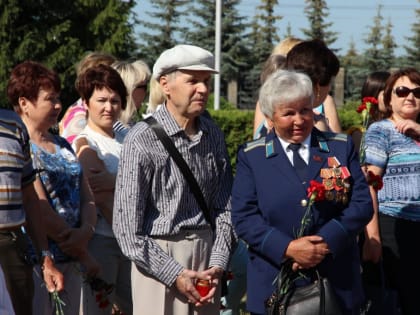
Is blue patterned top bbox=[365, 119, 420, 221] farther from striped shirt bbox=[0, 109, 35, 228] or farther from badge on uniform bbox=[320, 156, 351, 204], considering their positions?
striped shirt bbox=[0, 109, 35, 228]

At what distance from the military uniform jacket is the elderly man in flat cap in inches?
8.0

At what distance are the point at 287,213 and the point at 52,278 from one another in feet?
4.22

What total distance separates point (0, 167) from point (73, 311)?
1.30m

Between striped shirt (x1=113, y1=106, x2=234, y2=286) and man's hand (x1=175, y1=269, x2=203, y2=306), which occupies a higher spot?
striped shirt (x1=113, y1=106, x2=234, y2=286)

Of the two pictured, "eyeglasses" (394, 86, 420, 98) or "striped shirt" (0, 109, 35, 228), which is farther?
"eyeglasses" (394, 86, 420, 98)

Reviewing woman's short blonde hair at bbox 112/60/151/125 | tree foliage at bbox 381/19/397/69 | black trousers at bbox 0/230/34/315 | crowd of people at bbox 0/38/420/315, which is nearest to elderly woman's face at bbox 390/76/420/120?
crowd of people at bbox 0/38/420/315

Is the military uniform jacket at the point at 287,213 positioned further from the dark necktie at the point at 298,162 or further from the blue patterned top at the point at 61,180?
the blue patterned top at the point at 61,180

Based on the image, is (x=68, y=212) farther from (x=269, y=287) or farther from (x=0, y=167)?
(x=269, y=287)

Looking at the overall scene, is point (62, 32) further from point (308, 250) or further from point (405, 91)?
point (308, 250)

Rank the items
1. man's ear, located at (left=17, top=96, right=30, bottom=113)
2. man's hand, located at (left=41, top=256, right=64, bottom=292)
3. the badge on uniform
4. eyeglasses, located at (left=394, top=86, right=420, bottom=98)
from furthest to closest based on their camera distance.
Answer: eyeglasses, located at (left=394, top=86, right=420, bottom=98)
man's ear, located at (left=17, top=96, right=30, bottom=113)
man's hand, located at (left=41, top=256, right=64, bottom=292)
the badge on uniform

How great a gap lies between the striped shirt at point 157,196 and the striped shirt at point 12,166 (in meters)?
0.50

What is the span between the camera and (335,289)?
481cm

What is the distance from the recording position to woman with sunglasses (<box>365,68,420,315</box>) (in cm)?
609

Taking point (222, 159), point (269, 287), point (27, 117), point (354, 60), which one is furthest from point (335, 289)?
point (354, 60)
